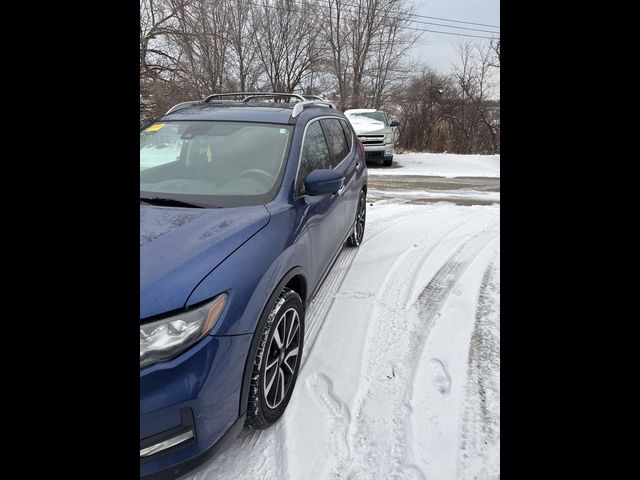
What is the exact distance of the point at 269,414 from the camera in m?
1.89

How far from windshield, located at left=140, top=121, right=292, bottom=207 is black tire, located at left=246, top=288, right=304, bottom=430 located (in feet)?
2.10

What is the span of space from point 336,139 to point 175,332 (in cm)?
280

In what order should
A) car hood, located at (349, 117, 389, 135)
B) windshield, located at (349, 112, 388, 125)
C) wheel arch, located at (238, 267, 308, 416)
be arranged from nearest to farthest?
wheel arch, located at (238, 267, 308, 416) < car hood, located at (349, 117, 389, 135) < windshield, located at (349, 112, 388, 125)

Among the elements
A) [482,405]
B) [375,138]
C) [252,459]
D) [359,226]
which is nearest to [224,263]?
[252,459]

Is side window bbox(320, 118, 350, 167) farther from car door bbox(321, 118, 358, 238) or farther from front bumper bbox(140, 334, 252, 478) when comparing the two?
front bumper bbox(140, 334, 252, 478)

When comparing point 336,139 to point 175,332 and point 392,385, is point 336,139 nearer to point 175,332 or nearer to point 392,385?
point 392,385

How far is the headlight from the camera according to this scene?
4.40ft

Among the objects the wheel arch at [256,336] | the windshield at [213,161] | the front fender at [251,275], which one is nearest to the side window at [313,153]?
the windshield at [213,161]

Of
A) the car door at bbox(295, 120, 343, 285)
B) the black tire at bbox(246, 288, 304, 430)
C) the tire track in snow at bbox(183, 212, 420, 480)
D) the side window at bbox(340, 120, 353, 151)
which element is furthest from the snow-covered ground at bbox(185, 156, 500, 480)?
the side window at bbox(340, 120, 353, 151)

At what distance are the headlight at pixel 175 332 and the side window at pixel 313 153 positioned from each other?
1155 millimetres

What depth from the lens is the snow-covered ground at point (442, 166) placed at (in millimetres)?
13617

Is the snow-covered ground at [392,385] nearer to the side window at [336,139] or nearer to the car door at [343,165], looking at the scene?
the car door at [343,165]
